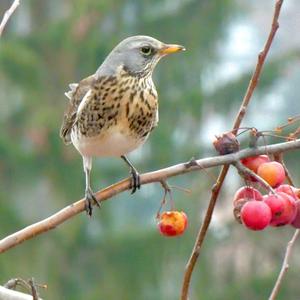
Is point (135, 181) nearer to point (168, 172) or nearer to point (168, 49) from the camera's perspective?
point (168, 172)

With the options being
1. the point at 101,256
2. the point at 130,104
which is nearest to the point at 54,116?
the point at 101,256

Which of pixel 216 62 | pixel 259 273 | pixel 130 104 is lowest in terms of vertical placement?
pixel 130 104

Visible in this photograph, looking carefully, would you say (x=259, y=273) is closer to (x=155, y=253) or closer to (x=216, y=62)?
(x=155, y=253)

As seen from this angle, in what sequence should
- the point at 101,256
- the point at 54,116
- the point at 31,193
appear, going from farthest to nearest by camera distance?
the point at 31,193
the point at 101,256
the point at 54,116

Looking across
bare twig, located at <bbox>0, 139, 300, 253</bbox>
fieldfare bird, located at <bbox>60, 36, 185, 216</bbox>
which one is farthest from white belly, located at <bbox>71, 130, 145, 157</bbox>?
bare twig, located at <bbox>0, 139, 300, 253</bbox>

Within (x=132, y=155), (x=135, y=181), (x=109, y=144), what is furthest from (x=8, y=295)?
(x=132, y=155)

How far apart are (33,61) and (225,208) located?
9.15 ft

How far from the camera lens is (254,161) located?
8.49 ft

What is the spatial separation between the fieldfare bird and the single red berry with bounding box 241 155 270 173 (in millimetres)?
1121

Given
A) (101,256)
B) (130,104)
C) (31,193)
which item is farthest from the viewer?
(31,193)

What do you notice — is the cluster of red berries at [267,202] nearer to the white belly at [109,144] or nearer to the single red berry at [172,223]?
the single red berry at [172,223]

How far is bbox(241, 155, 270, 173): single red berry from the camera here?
8.45ft

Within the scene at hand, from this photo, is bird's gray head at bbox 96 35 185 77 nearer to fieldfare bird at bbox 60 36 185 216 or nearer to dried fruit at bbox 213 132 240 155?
fieldfare bird at bbox 60 36 185 216

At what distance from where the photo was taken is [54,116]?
12.6 metres
